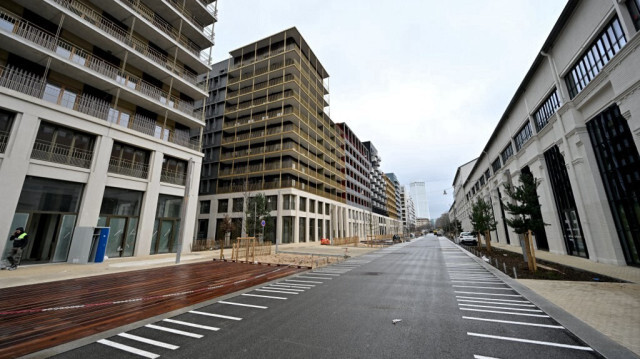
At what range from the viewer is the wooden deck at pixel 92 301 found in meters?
4.66

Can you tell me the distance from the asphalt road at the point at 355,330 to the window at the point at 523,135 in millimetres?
21595

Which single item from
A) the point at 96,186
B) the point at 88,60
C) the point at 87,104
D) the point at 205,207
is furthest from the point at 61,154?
the point at 205,207

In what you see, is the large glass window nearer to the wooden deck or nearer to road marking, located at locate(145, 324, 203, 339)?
the wooden deck

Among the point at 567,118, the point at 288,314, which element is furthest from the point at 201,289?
the point at 567,118

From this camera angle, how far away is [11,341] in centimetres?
434

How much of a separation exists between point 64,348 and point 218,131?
137 feet

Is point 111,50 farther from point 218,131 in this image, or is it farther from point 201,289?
point 218,131

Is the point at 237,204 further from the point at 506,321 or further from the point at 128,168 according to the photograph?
the point at 506,321

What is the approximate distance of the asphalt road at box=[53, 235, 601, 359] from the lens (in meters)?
3.99

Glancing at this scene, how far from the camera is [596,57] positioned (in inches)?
512

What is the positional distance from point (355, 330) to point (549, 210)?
2292cm

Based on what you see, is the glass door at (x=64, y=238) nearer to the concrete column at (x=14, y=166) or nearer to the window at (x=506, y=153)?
the concrete column at (x=14, y=166)

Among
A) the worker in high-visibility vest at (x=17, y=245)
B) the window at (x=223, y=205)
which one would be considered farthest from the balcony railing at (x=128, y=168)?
the window at (x=223, y=205)

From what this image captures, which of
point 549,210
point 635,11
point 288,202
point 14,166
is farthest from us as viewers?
point 288,202
